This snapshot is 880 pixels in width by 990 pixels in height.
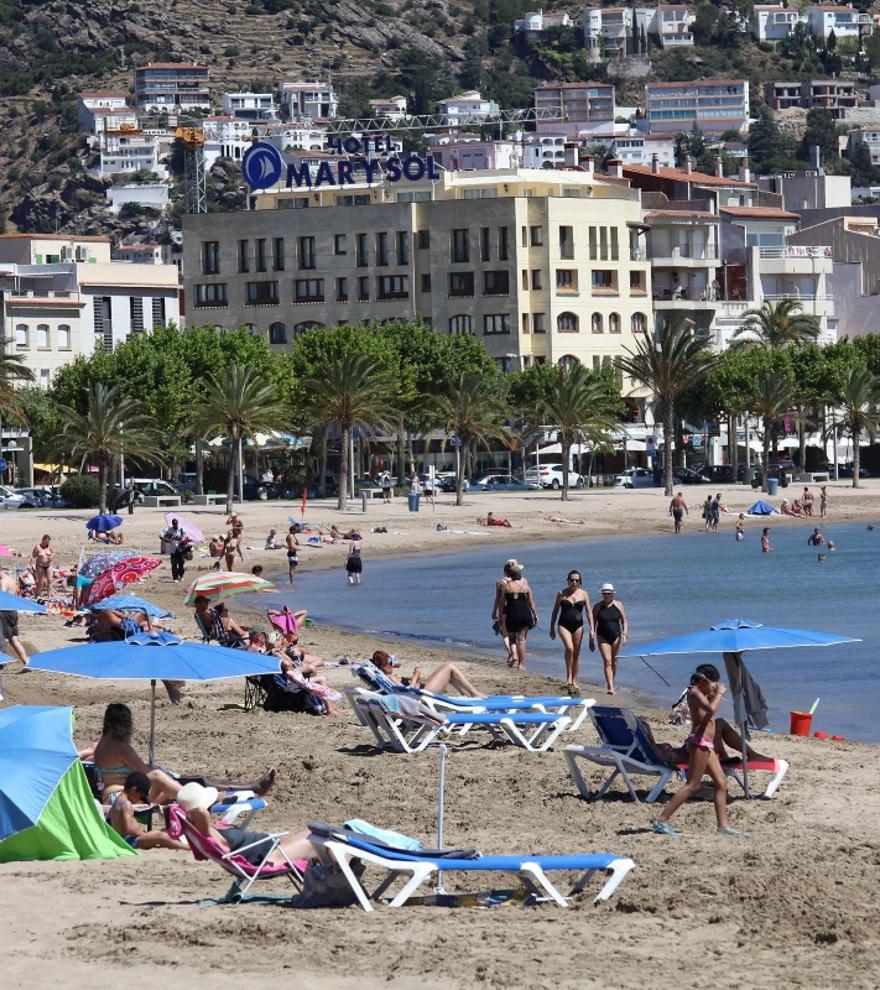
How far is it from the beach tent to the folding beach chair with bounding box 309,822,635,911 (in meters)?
1.85

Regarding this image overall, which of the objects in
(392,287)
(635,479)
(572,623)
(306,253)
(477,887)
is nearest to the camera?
(477,887)

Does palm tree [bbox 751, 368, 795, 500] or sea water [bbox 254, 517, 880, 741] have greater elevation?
palm tree [bbox 751, 368, 795, 500]

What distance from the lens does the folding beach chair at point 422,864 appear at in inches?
479

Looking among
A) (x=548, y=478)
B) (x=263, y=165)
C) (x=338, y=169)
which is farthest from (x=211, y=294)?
(x=548, y=478)

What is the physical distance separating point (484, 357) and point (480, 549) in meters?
27.5

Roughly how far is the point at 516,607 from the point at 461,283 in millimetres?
75387

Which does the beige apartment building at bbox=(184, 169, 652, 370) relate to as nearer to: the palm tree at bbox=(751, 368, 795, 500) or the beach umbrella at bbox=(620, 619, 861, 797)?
the palm tree at bbox=(751, 368, 795, 500)

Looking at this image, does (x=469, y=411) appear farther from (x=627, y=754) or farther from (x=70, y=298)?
(x=627, y=754)

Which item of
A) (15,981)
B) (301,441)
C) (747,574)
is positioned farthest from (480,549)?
(15,981)

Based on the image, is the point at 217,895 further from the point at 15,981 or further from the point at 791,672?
the point at 791,672

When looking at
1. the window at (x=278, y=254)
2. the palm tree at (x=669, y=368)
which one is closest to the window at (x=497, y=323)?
the window at (x=278, y=254)

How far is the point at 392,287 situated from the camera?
332ft

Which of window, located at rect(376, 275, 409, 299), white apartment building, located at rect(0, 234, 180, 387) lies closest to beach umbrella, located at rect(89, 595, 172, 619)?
white apartment building, located at rect(0, 234, 180, 387)

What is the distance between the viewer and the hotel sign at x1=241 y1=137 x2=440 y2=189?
10356cm
